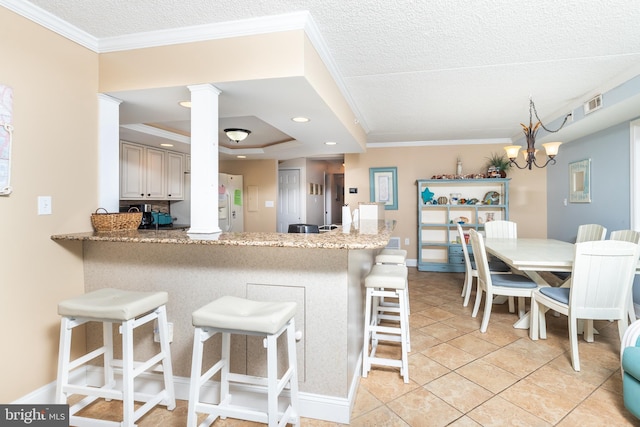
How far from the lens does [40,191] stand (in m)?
1.85

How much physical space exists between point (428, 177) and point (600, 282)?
142 inches

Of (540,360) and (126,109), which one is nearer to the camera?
(540,360)

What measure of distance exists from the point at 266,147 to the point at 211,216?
3.60m

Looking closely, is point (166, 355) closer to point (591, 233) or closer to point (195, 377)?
point (195, 377)

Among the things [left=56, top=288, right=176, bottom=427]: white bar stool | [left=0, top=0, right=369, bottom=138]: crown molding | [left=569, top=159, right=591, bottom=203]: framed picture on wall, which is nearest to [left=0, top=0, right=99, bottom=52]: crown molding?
[left=0, top=0, right=369, bottom=138]: crown molding

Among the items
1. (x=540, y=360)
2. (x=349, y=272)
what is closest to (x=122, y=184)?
(x=349, y=272)

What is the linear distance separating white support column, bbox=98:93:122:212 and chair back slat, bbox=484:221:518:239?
13.6ft

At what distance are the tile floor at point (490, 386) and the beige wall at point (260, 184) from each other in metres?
4.13

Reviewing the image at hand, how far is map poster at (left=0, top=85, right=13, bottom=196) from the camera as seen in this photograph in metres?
1.65

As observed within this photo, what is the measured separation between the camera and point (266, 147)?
5.49 m

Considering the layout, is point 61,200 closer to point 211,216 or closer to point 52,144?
point 52,144

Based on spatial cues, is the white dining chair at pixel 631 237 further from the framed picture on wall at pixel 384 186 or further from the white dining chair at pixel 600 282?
the framed picture on wall at pixel 384 186

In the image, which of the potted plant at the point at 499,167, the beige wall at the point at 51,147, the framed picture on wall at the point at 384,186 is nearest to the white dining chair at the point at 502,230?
the potted plant at the point at 499,167

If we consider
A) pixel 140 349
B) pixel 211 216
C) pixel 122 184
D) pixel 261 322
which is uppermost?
pixel 122 184
